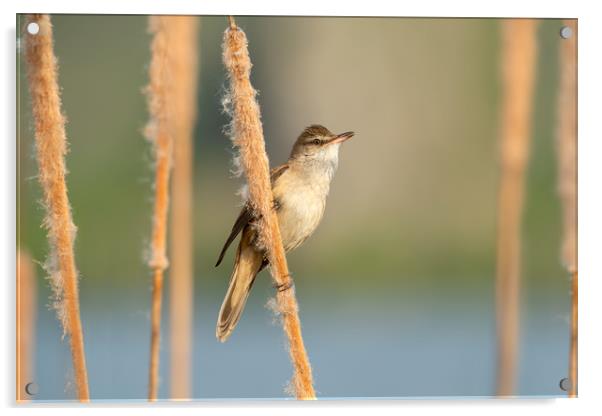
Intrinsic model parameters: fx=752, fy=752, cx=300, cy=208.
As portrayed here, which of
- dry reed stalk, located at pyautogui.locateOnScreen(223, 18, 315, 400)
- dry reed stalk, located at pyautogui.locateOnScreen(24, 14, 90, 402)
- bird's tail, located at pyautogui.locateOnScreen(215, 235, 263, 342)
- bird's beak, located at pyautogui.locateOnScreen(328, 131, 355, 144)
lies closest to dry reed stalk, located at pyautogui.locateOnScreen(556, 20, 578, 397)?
bird's beak, located at pyautogui.locateOnScreen(328, 131, 355, 144)

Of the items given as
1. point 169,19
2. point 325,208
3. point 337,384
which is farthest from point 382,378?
point 169,19

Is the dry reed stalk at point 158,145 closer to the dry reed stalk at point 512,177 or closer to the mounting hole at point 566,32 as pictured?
the dry reed stalk at point 512,177

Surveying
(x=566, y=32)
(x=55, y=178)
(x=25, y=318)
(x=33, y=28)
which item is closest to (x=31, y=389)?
(x=25, y=318)

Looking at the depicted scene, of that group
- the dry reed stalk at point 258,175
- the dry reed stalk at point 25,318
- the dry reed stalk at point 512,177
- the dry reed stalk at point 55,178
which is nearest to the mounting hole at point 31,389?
the dry reed stalk at point 25,318

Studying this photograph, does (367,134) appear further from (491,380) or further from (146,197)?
(491,380)

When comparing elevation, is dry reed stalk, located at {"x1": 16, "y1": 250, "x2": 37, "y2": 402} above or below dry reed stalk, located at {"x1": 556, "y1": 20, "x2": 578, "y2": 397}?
below

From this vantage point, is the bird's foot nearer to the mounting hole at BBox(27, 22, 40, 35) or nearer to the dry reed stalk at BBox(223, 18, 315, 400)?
the dry reed stalk at BBox(223, 18, 315, 400)
